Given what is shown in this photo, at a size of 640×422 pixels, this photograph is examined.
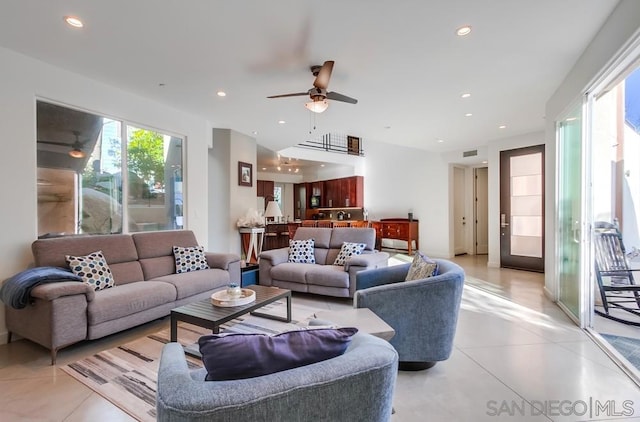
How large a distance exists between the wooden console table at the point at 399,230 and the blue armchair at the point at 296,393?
7.26 metres

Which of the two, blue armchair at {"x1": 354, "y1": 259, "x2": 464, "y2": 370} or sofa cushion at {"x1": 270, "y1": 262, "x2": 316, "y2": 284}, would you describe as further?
sofa cushion at {"x1": 270, "y1": 262, "x2": 316, "y2": 284}

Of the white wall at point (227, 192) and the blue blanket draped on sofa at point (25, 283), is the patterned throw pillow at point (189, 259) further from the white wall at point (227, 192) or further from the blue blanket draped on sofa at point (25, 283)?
the white wall at point (227, 192)

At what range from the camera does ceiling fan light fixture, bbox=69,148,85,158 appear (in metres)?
3.52

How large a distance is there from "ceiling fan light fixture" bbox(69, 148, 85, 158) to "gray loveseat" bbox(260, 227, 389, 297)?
8.18 ft

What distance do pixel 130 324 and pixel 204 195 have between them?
8.71 ft

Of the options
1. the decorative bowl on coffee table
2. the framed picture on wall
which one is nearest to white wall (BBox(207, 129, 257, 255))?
the framed picture on wall

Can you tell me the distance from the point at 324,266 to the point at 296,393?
3.37 m

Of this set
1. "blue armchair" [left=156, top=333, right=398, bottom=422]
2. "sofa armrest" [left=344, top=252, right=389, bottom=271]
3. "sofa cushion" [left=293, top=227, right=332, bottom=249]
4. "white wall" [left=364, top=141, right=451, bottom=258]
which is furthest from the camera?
"white wall" [left=364, top=141, right=451, bottom=258]

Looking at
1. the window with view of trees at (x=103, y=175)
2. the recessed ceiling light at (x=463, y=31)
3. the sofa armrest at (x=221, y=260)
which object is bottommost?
the sofa armrest at (x=221, y=260)

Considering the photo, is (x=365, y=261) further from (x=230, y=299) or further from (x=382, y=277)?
(x=230, y=299)

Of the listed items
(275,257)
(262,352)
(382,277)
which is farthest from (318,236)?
(262,352)

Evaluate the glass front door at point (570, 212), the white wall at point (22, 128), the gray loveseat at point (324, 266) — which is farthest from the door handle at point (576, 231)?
the white wall at point (22, 128)

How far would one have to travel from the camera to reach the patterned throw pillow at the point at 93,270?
115 inches

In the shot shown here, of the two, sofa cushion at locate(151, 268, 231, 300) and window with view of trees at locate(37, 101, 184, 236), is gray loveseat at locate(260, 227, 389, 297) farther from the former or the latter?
window with view of trees at locate(37, 101, 184, 236)
